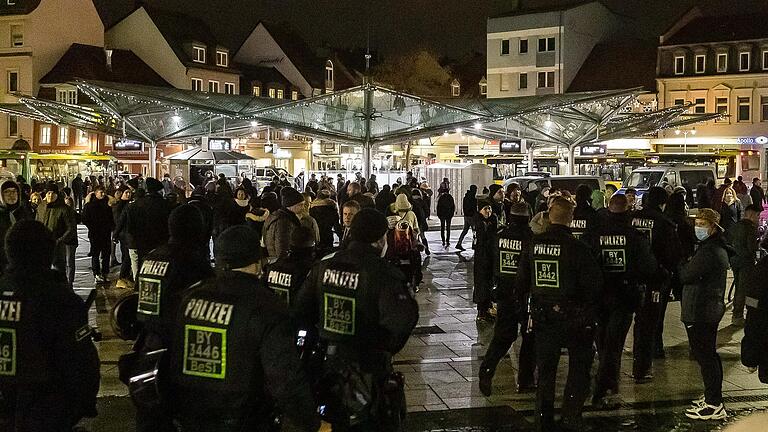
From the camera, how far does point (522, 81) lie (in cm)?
5497

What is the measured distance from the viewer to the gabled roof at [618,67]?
172 ft

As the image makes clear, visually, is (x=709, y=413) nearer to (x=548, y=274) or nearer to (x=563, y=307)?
(x=563, y=307)

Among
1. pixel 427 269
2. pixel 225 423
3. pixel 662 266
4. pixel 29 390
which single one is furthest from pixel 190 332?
pixel 427 269

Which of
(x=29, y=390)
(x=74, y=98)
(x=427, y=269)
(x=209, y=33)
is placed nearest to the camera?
(x=29, y=390)

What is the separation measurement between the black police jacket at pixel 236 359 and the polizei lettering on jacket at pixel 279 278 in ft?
6.06

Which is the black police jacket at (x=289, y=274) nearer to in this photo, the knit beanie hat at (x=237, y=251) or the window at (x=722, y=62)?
the knit beanie hat at (x=237, y=251)

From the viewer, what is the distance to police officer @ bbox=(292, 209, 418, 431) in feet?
14.9

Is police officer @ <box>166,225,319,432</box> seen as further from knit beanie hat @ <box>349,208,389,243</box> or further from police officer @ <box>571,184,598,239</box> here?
police officer @ <box>571,184,598,239</box>

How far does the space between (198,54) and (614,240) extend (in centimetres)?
5414

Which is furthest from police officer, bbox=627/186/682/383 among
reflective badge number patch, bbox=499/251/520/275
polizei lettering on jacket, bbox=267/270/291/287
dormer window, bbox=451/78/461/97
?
dormer window, bbox=451/78/461/97

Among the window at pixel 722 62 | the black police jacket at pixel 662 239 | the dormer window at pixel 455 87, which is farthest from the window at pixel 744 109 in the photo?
the black police jacket at pixel 662 239

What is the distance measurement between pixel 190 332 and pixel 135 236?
26.2ft

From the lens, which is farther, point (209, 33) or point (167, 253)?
point (209, 33)

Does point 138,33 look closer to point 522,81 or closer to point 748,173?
point 522,81
